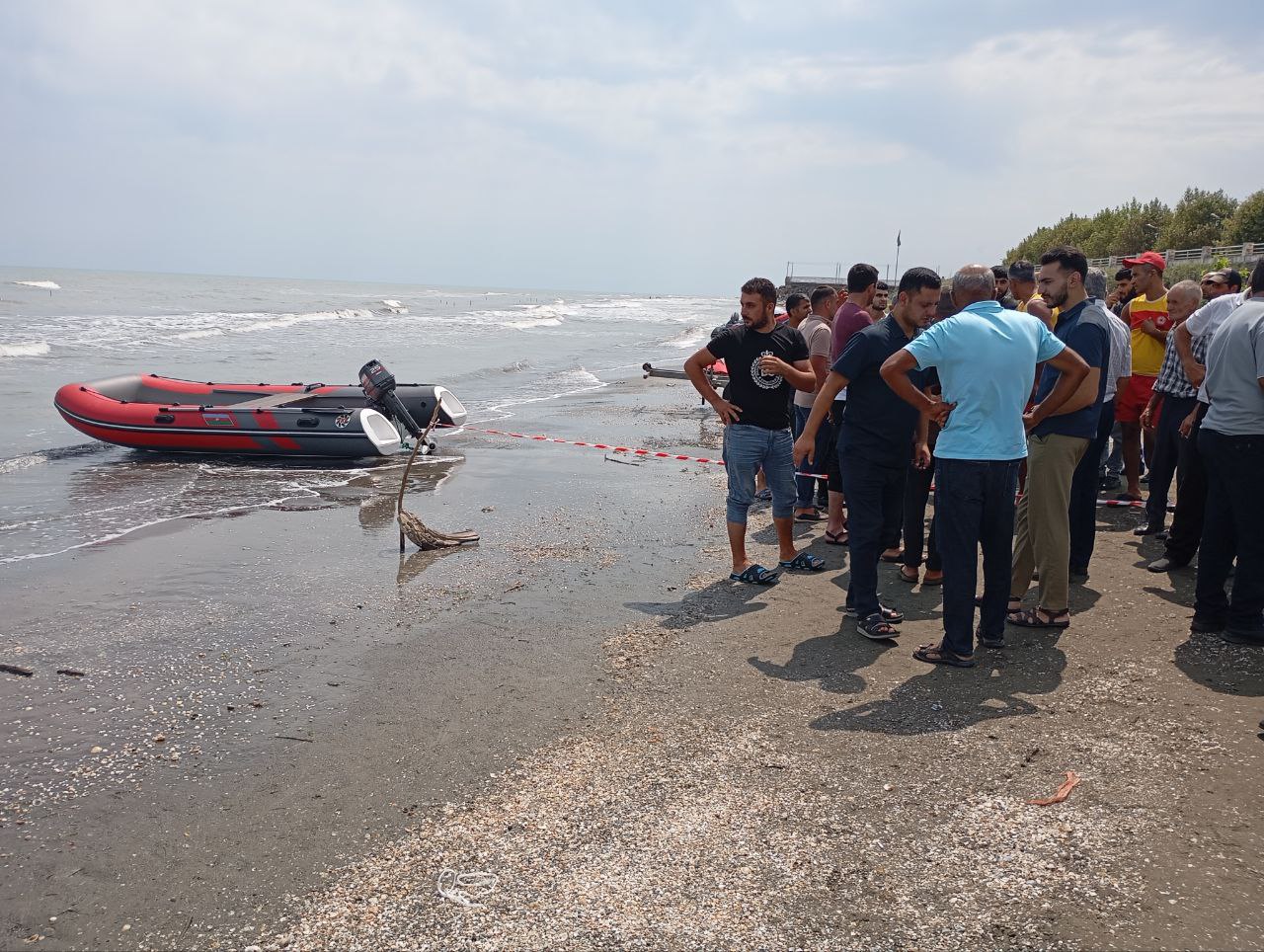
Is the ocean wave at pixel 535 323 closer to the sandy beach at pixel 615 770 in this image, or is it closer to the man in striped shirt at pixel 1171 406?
the man in striped shirt at pixel 1171 406

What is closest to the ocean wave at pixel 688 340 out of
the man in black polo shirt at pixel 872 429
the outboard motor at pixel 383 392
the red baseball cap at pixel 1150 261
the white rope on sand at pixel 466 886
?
the outboard motor at pixel 383 392

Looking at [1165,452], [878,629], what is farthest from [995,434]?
[1165,452]

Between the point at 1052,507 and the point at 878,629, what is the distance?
107 centimetres

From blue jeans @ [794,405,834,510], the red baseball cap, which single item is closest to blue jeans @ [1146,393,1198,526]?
the red baseball cap

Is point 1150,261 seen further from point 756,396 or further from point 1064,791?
point 1064,791

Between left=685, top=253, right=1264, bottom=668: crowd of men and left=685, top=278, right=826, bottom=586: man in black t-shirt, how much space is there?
0.04 ft

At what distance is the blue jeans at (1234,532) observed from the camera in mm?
4117

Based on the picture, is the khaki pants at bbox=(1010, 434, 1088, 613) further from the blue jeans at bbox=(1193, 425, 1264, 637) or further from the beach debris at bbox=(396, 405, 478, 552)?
the beach debris at bbox=(396, 405, 478, 552)

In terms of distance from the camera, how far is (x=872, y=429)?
4625 millimetres

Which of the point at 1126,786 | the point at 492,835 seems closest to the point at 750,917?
the point at 492,835

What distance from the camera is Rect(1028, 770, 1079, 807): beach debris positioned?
292cm

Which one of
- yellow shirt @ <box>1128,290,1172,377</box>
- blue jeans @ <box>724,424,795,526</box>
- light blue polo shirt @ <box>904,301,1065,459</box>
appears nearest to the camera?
light blue polo shirt @ <box>904,301,1065,459</box>

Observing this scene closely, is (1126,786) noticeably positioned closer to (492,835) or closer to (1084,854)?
(1084,854)

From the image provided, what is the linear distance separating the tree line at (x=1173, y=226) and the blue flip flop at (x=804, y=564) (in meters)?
37.7
